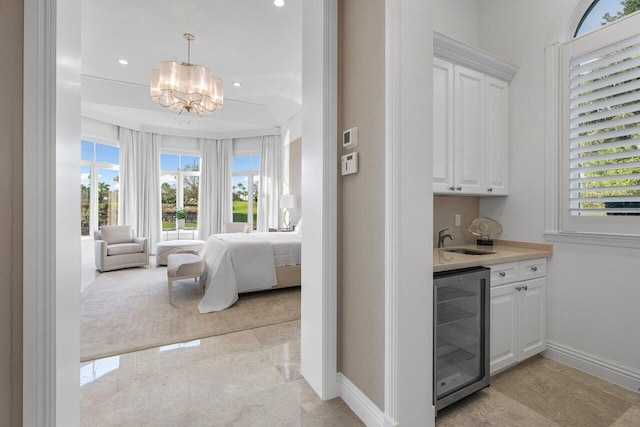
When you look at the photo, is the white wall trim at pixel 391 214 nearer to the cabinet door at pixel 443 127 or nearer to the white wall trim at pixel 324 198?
the white wall trim at pixel 324 198

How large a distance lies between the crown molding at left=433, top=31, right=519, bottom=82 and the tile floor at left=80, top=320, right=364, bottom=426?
257 cm

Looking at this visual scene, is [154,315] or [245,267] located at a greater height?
[245,267]

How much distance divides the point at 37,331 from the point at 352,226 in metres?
1.51

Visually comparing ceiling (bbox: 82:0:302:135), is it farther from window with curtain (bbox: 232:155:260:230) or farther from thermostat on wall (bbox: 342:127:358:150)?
thermostat on wall (bbox: 342:127:358:150)

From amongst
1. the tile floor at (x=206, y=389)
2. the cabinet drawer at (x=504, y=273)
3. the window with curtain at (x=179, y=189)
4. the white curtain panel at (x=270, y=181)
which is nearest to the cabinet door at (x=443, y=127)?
the cabinet drawer at (x=504, y=273)

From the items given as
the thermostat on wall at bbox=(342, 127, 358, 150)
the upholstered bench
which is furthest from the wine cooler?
the upholstered bench

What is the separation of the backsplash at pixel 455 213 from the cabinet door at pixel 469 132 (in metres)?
0.28

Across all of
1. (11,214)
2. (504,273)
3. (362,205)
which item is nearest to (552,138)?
(504,273)

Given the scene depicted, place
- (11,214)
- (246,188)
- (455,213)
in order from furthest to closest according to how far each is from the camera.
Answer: (246,188) < (455,213) < (11,214)

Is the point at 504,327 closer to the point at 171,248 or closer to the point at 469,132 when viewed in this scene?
the point at 469,132

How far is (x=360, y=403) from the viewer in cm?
163

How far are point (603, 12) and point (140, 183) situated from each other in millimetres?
8284

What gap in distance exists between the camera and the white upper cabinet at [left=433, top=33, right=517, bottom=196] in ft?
7.14

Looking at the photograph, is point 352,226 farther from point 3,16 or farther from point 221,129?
point 221,129
